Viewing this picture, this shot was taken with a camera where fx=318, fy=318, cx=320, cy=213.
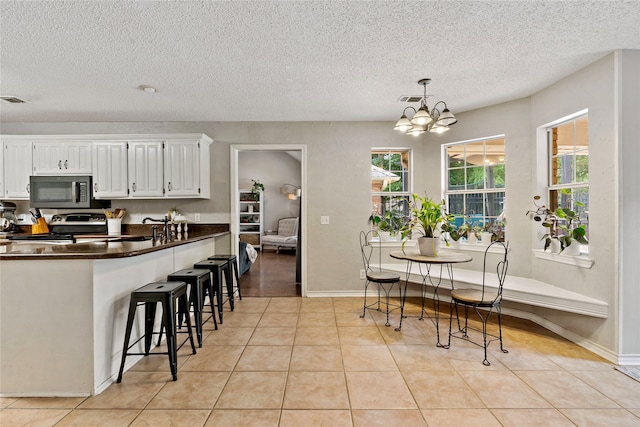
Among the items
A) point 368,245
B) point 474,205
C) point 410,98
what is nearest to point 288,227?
point 368,245

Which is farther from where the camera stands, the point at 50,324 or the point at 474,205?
the point at 474,205

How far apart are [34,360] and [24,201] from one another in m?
3.58

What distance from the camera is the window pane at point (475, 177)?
4.09 m

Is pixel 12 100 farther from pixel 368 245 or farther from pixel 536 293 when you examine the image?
pixel 536 293

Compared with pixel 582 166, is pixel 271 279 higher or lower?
lower

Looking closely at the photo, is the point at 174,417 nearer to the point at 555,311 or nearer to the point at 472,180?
the point at 555,311

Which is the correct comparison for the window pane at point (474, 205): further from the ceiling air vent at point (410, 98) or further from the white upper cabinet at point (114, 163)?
the white upper cabinet at point (114, 163)

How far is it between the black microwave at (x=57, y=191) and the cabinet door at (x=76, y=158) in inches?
3.7

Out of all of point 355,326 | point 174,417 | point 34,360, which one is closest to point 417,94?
point 355,326

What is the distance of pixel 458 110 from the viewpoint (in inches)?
159

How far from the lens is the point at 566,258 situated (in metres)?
3.05

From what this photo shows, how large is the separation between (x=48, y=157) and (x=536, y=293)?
5976 mm

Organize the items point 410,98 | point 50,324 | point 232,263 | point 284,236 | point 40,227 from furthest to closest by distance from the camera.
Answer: point 284,236, point 40,227, point 232,263, point 410,98, point 50,324

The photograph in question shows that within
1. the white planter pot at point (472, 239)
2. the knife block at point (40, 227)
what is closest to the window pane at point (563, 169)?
the white planter pot at point (472, 239)
